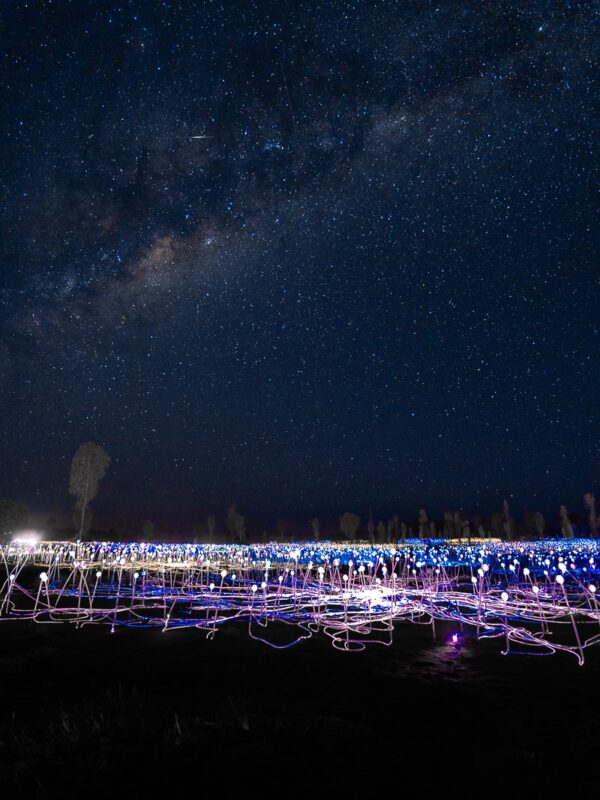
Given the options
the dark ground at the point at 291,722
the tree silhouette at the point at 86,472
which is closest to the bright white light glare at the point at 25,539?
the tree silhouette at the point at 86,472

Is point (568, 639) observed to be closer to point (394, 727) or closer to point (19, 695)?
point (394, 727)

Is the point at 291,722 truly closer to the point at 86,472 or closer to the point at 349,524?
the point at 86,472

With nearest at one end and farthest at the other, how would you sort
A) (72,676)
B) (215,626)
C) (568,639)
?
1. (72,676)
2. (568,639)
3. (215,626)

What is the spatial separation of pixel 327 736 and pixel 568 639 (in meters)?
9.43

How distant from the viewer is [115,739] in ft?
17.3

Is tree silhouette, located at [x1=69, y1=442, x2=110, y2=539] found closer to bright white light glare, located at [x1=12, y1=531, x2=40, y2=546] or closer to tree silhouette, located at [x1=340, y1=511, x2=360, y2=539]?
bright white light glare, located at [x1=12, y1=531, x2=40, y2=546]

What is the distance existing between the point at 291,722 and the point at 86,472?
224 feet

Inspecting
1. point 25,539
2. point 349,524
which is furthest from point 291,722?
point 349,524

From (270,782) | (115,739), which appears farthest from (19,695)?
(270,782)

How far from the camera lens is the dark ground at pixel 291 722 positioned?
461 cm

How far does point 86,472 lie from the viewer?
67.6 metres

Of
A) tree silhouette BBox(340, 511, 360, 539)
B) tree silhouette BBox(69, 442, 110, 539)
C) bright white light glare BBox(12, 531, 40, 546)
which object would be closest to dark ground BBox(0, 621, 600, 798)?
bright white light glare BBox(12, 531, 40, 546)

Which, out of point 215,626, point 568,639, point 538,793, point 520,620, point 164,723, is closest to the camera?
point 538,793

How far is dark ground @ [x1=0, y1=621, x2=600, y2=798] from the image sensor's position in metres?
4.61
